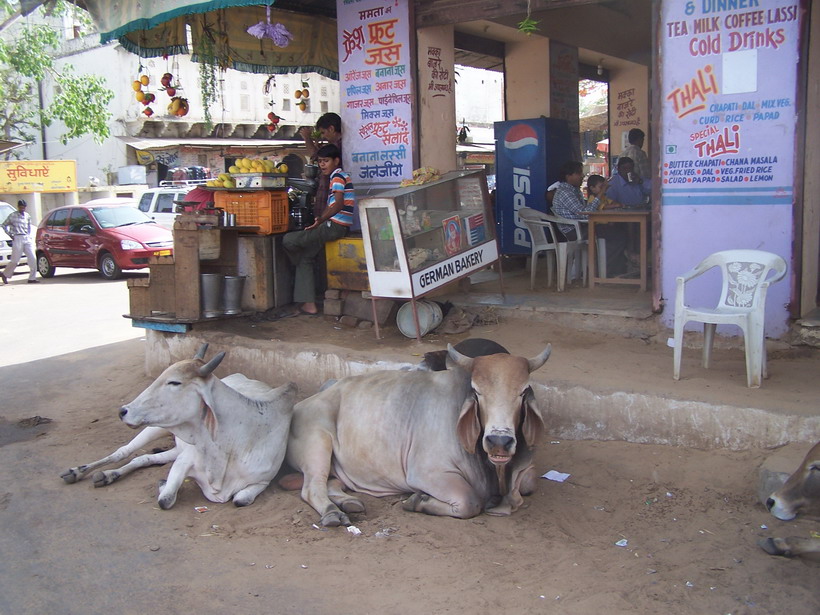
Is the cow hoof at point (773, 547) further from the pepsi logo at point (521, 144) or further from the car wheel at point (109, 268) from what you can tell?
the car wheel at point (109, 268)

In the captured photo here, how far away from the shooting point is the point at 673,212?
6.68 m

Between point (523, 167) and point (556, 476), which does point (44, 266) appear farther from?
point (556, 476)

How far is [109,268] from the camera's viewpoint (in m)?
17.2

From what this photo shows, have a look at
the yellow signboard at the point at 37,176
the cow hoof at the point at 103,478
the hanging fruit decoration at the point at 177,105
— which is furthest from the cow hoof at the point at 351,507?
the yellow signboard at the point at 37,176

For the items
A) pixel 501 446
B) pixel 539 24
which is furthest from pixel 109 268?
pixel 501 446

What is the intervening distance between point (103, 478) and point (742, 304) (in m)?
4.58

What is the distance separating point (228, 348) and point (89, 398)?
1.41 metres

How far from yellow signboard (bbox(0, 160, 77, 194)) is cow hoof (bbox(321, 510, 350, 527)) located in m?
24.0

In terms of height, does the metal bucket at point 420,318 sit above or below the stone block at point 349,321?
above

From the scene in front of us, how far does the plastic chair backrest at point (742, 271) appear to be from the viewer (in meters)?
5.71

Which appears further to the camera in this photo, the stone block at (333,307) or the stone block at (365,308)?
the stone block at (333,307)

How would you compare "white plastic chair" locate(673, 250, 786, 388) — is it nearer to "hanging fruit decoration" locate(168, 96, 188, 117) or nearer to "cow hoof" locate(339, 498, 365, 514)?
"cow hoof" locate(339, 498, 365, 514)

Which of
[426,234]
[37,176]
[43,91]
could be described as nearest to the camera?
[426,234]

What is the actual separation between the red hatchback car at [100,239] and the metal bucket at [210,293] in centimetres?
935
